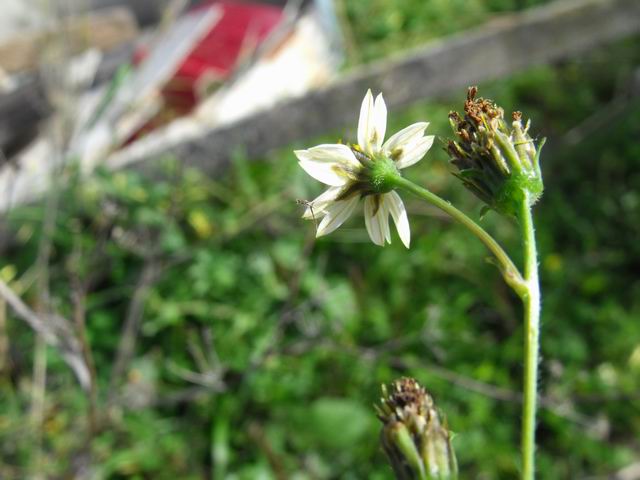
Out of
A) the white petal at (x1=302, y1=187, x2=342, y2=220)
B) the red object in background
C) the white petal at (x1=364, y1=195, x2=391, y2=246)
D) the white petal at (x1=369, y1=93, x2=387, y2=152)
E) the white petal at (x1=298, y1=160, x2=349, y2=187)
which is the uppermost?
the white petal at (x1=369, y1=93, x2=387, y2=152)

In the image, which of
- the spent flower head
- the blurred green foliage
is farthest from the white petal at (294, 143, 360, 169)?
the blurred green foliage

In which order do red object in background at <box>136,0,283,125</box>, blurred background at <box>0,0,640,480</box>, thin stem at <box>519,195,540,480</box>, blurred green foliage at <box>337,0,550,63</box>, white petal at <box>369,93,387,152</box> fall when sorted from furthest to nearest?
blurred green foliage at <box>337,0,550,63</box> < red object in background at <box>136,0,283,125</box> < blurred background at <box>0,0,640,480</box> < white petal at <box>369,93,387,152</box> < thin stem at <box>519,195,540,480</box>

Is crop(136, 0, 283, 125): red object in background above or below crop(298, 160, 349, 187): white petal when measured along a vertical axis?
below

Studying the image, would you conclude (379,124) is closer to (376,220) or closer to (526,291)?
(376,220)

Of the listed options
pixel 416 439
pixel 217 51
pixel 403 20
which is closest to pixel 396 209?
pixel 416 439

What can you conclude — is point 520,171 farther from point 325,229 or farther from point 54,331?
point 54,331

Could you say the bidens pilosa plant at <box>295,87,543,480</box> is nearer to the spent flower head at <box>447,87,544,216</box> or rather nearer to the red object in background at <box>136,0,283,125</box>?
the spent flower head at <box>447,87,544,216</box>
